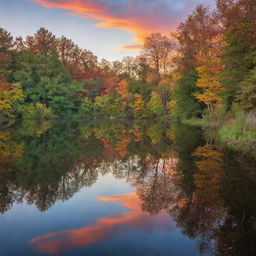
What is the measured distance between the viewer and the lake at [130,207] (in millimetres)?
4992

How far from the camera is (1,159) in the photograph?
12.6 meters

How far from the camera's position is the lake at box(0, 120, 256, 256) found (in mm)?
4992

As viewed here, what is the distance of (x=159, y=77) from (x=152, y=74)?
1530 millimetres

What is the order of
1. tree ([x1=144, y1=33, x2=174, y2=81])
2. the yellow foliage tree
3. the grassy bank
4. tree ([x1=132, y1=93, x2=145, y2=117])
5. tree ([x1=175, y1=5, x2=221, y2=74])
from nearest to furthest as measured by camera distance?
the grassy bank < the yellow foliage tree < tree ([x1=175, y1=5, x2=221, y2=74]) < tree ([x1=144, y1=33, x2=174, y2=81]) < tree ([x1=132, y1=93, x2=145, y2=117])

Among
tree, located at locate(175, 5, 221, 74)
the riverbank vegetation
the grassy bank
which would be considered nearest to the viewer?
the grassy bank

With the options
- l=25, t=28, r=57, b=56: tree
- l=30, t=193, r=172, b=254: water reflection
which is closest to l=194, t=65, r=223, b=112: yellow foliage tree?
l=30, t=193, r=172, b=254: water reflection

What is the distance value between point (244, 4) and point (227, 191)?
57.7ft

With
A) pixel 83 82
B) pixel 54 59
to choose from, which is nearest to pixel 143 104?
pixel 83 82

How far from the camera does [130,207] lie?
703 centimetres

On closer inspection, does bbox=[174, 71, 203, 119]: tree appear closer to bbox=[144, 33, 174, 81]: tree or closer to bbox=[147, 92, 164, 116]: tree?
bbox=[147, 92, 164, 116]: tree

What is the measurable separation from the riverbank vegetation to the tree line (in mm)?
84

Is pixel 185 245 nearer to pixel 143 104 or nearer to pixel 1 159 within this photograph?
pixel 1 159

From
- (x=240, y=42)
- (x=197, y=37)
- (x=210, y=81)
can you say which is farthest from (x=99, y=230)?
(x=197, y=37)

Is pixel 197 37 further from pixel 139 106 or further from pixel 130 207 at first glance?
pixel 130 207
